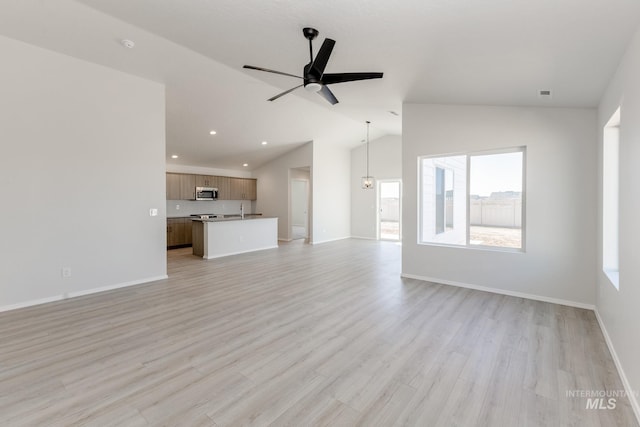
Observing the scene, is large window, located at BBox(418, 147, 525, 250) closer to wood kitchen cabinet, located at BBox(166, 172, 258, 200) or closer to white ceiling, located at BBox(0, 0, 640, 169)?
white ceiling, located at BBox(0, 0, 640, 169)

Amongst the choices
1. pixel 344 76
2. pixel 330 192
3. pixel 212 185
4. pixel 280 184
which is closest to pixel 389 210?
pixel 330 192

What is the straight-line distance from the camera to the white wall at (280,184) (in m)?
9.12

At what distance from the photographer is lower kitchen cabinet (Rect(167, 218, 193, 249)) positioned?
814 centimetres

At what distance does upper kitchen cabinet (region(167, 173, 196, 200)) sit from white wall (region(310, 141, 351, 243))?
3.58 metres

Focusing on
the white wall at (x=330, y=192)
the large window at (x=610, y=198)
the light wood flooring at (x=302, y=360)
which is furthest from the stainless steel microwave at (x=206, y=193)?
the large window at (x=610, y=198)

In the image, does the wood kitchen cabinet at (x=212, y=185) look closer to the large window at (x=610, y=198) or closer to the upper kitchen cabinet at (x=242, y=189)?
the upper kitchen cabinet at (x=242, y=189)

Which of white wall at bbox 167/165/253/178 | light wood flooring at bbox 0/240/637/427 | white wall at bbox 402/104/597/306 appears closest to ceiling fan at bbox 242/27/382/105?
white wall at bbox 402/104/597/306

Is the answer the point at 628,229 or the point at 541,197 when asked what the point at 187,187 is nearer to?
the point at 541,197

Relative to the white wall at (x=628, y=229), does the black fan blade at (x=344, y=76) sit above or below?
above

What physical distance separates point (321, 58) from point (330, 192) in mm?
6834

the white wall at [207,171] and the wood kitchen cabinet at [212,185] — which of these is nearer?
the wood kitchen cabinet at [212,185]

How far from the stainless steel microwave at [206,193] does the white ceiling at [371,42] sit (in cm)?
396

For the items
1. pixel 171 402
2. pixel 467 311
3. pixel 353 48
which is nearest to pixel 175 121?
pixel 353 48

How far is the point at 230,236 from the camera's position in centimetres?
722
